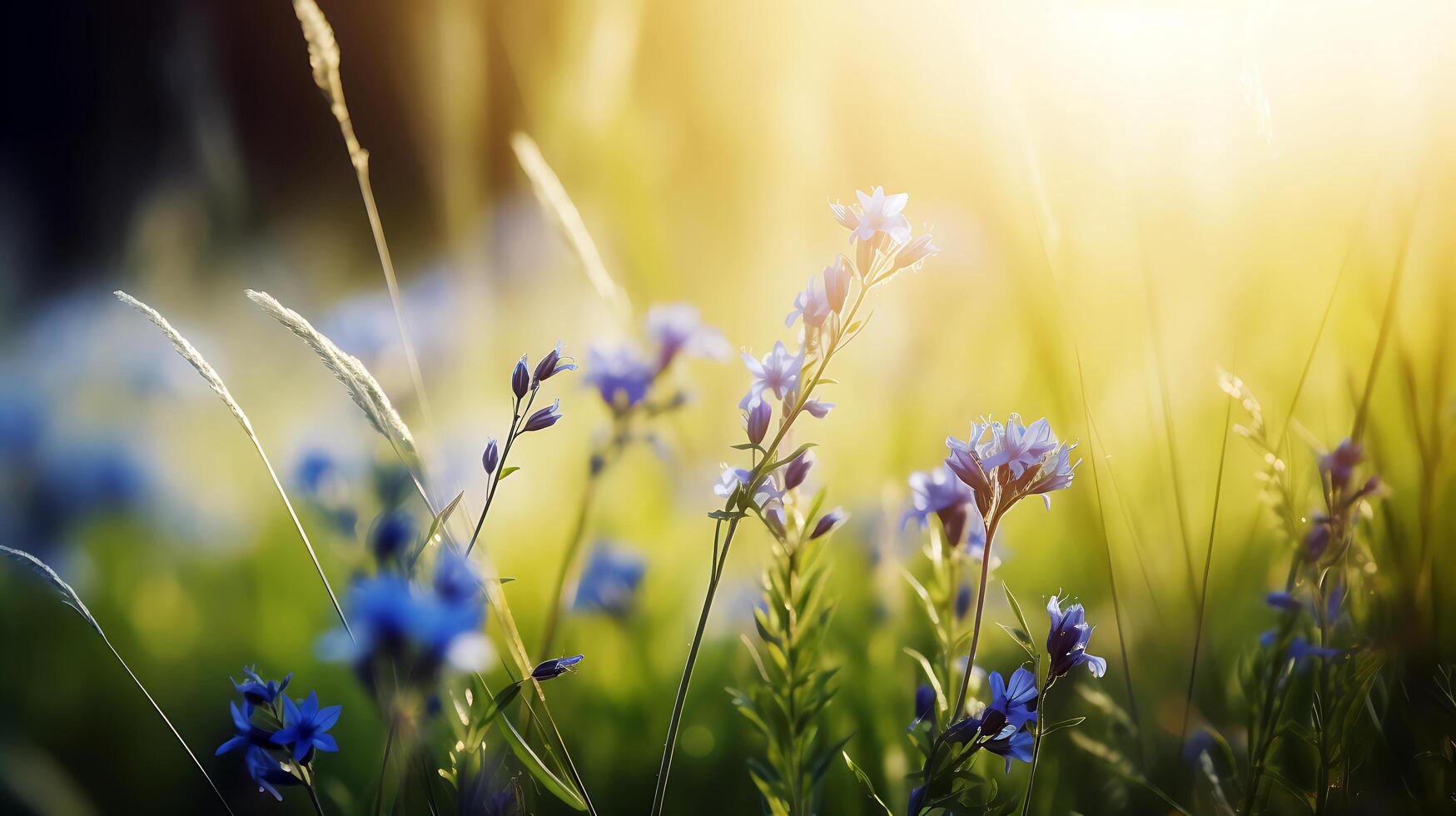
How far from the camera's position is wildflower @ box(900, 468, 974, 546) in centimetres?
78

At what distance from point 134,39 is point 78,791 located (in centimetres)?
466

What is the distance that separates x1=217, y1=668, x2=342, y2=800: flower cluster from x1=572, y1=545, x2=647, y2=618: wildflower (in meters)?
0.76

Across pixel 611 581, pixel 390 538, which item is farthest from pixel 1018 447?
pixel 611 581

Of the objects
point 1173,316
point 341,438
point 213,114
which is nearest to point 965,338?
point 1173,316

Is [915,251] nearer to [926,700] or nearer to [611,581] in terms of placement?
[926,700]

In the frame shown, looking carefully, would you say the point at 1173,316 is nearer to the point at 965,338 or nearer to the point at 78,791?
the point at 965,338

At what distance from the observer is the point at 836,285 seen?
634mm

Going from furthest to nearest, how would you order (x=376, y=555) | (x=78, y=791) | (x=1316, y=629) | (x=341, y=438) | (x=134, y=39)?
(x=134, y=39) < (x=341, y=438) < (x=78, y=791) < (x=1316, y=629) < (x=376, y=555)

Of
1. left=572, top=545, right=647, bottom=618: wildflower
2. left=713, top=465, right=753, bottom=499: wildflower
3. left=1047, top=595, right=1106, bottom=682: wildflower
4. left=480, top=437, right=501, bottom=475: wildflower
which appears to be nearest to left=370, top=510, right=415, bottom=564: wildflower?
left=480, top=437, right=501, bottom=475: wildflower

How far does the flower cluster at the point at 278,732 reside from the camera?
0.57 m

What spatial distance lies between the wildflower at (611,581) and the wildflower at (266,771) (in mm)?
752

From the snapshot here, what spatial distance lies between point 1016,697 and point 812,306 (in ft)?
1.04

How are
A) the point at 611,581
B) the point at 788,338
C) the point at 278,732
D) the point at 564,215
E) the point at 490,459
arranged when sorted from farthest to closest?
the point at 788,338 < the point at 611,581 < the point at 564,215 < the point at 490,459 < the point at 278,732

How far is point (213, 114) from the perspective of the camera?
1.44m
